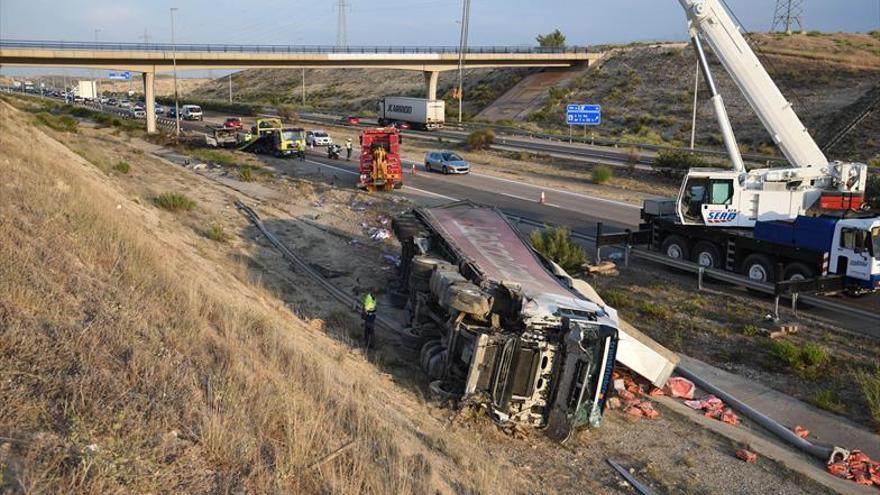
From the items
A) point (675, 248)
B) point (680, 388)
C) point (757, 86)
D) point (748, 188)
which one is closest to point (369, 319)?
point (680, 388)

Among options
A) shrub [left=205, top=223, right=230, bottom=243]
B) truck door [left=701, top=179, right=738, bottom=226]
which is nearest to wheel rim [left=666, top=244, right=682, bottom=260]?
truck door [left=701, top=179, right=738, bottom=226]

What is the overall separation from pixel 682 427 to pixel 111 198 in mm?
15705

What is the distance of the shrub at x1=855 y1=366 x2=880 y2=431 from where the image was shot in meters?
10.8

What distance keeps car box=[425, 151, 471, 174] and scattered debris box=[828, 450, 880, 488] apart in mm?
30485

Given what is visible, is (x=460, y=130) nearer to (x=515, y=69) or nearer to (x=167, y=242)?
(x=515, y=69)

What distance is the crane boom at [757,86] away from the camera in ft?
62.1

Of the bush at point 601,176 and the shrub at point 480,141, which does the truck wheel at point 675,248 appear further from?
the shrub at point 480,141

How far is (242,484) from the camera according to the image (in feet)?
18.7

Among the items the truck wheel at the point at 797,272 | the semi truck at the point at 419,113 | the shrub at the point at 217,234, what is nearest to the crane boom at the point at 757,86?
the truck wheel at the point at 797,272

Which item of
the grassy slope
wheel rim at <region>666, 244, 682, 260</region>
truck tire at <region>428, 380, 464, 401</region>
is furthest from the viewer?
wheel rim at <region>666, 244, 682, 260</region>

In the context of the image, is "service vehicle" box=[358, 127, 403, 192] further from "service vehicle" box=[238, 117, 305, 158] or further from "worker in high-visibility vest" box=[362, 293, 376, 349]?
"worker in high-visibility vest" box=[362, 293, 376, 349]

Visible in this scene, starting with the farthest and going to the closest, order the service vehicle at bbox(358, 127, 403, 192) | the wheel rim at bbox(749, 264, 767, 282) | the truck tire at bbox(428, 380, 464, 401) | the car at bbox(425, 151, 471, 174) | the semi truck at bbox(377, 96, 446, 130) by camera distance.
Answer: the semi truck at bbox(377, 96, 446, 130), the car at bbox(425, 151, 471, 174), the service vehicle at bbox(358, 127, 403, 192), the wheel rim at bbox(749, 264, 767, 282), the truck tire at bbox(428, 380, 464, 401)

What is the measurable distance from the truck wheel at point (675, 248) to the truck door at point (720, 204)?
992 millimetres

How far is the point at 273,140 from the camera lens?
44156mm
